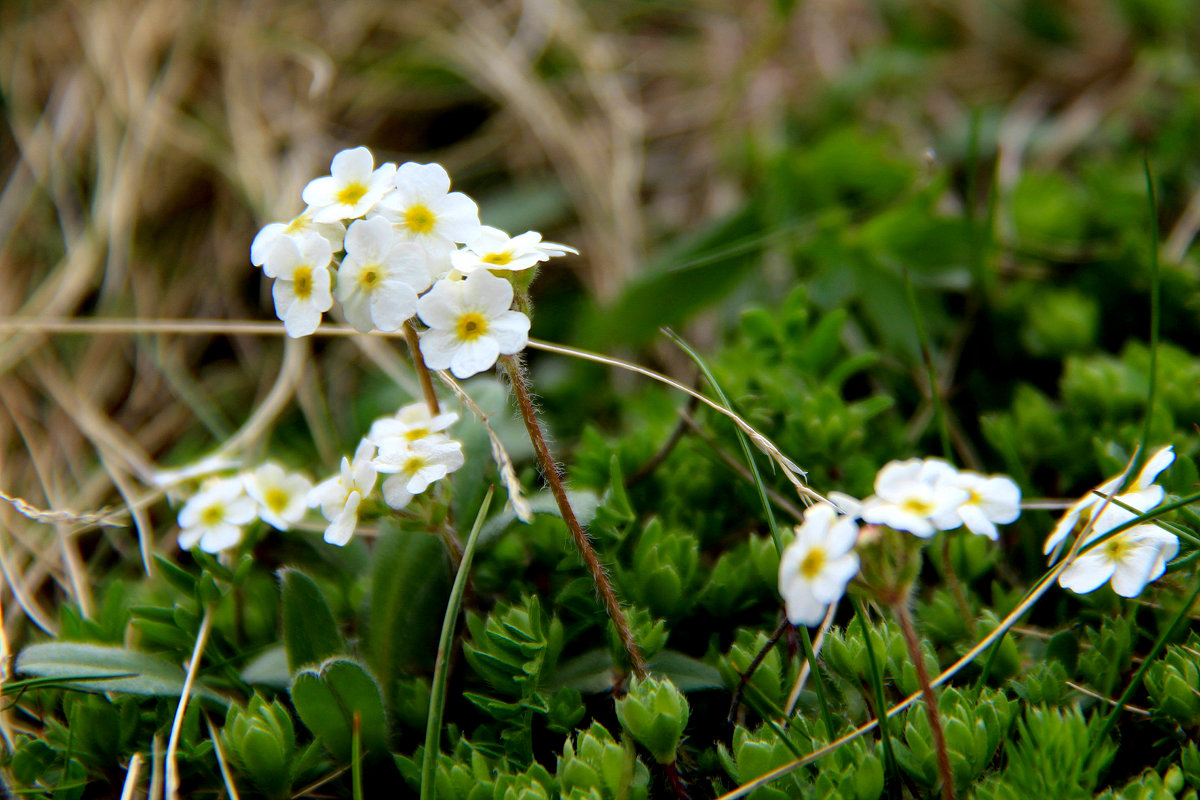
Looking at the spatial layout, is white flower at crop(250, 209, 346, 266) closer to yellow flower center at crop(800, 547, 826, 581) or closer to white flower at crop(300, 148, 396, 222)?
white flower at crop(300, 148, 396, 222)

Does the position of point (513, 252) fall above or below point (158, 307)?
above

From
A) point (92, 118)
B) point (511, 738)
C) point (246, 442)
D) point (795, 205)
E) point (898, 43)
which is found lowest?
point (511, 738)

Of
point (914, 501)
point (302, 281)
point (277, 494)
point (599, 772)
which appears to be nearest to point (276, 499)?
point (277, 494)

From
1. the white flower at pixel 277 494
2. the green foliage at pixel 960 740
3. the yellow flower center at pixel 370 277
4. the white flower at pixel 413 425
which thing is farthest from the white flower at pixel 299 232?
the green foliage at pixel 960 740

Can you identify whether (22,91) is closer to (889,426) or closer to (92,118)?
(92,118)

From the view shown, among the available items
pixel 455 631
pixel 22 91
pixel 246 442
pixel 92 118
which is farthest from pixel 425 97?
pixel 455 631

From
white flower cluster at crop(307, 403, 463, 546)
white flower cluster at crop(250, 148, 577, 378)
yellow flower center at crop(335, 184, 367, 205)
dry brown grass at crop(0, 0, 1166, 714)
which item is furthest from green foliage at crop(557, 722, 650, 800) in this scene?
dry brown grass at crop(0, 0, 1166, 714)
